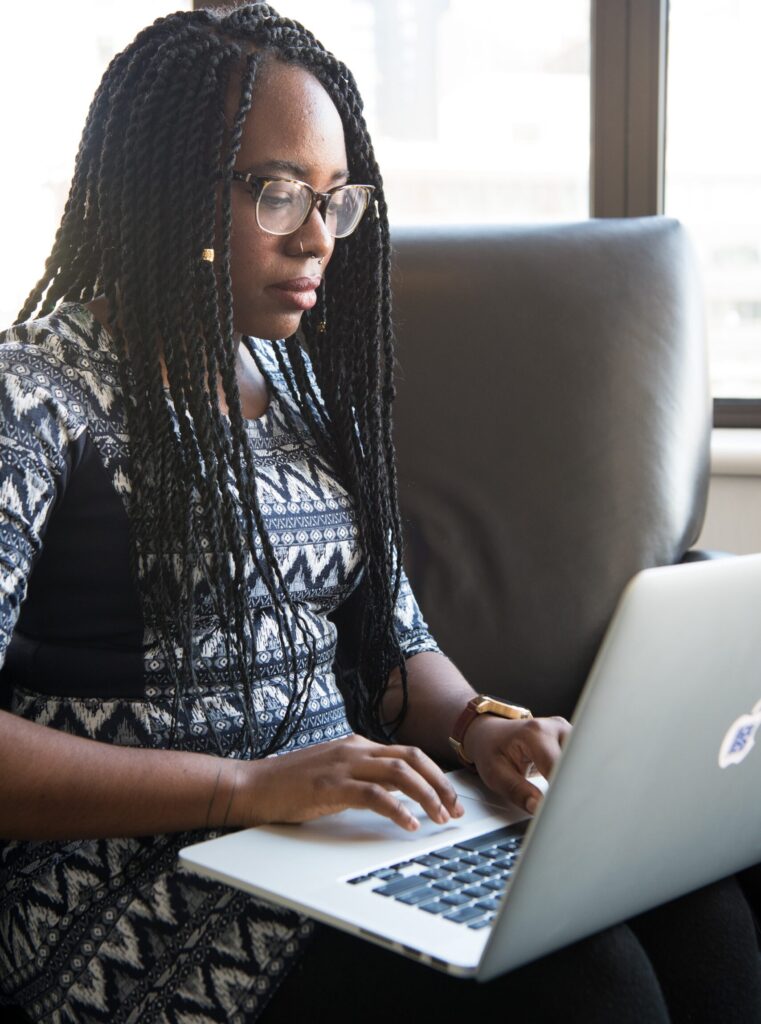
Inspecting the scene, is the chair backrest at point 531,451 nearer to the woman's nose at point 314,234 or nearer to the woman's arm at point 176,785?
the woman's nose at point 314,234

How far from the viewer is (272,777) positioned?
0.86m

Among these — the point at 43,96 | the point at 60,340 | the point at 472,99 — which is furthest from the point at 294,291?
the point at 43,96

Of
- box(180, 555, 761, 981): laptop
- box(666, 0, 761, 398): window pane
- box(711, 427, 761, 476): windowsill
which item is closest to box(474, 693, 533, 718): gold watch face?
box(180, 555, 761, 981): laptop

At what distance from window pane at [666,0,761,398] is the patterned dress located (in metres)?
1.31

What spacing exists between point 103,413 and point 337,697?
33cm

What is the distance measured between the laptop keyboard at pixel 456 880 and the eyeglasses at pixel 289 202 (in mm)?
517

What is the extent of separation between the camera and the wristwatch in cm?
106

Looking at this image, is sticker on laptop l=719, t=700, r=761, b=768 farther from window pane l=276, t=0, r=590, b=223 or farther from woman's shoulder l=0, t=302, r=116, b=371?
window pane l=276, t=0, r=590, b=223

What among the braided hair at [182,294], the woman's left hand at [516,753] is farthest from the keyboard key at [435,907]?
the braided hair at [182,294]

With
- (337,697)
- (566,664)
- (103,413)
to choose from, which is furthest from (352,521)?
(566,664)

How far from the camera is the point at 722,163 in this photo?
6.95ft

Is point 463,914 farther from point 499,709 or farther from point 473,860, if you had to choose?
point 499,709

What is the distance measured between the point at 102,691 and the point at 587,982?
1.38 ft

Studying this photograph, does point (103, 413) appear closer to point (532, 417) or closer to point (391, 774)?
point (391, 774)
